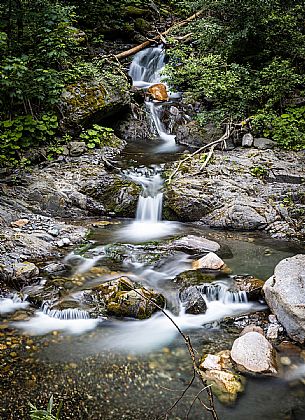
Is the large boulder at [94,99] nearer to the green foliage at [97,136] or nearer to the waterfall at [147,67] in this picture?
the green foliage at [97,136]

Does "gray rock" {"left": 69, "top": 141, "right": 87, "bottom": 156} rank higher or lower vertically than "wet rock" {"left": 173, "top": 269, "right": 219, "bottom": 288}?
higher

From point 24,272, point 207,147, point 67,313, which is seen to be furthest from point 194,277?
point 207,147

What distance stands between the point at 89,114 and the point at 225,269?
19.9ft

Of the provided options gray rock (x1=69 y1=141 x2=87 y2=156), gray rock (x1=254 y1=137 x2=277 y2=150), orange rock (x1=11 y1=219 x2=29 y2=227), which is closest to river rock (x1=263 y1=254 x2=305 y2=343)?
orange rock (x1=11 y1=219 x2=29 y2=227)

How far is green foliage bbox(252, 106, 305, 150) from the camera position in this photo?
9.52 meters

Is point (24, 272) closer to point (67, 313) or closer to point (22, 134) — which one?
point (67, 313)

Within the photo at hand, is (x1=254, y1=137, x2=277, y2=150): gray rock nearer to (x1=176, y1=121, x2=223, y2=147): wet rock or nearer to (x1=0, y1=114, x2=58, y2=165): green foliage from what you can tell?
(x1=176, y1=121, x2=223, y2=147): wet rock

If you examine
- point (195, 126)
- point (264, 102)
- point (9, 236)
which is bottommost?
point (9, 236)

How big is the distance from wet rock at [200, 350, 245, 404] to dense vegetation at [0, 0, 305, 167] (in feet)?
20.8

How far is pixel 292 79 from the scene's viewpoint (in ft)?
32.6

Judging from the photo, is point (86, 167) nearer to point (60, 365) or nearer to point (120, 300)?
point (120, 300)

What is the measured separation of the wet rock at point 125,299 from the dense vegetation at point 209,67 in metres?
4.74

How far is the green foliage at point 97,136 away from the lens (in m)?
10.0

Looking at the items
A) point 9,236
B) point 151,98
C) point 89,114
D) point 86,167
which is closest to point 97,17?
point 151,98
